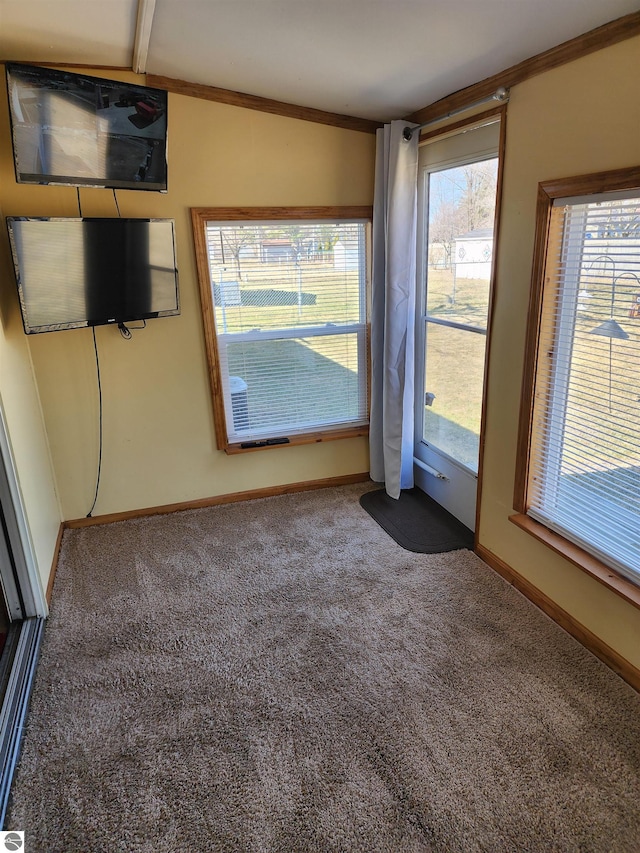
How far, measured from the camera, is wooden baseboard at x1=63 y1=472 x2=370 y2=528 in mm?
3229

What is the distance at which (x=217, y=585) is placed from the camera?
263 centimetres

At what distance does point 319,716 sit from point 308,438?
1.87 m

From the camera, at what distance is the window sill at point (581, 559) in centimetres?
192

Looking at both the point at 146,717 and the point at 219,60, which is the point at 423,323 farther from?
the point at 146,717

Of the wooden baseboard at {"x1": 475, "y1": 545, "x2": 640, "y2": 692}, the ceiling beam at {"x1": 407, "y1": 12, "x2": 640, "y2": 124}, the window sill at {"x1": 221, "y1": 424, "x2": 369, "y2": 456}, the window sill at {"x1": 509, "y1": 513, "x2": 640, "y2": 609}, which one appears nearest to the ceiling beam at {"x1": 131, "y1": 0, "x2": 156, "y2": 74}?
the ceiling beam at {"x1": 407, "y1": 12, "x2": 640, "y2": 124}

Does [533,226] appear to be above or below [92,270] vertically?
above

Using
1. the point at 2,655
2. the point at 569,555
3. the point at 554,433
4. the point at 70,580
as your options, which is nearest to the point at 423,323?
the point at 554,433

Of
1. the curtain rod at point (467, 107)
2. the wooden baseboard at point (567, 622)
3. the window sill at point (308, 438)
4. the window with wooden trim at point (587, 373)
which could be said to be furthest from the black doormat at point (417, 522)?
the curtain rod at point (467, 107)

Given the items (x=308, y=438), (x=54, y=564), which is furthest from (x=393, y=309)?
(x=54, y=564)

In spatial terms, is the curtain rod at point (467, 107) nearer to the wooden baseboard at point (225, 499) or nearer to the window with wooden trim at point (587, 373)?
the window with wooden trim at point (587, 373)

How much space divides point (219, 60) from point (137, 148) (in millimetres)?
547

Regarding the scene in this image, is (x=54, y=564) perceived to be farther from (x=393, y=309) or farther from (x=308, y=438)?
(x=393, y=309)

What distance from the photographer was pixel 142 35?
2.15m

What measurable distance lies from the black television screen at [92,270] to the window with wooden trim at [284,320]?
9.9 inches
